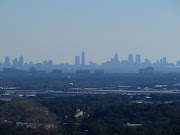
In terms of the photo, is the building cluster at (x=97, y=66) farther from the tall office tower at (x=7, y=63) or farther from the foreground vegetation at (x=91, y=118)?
the foreground vegetation at (x=91, y=118)

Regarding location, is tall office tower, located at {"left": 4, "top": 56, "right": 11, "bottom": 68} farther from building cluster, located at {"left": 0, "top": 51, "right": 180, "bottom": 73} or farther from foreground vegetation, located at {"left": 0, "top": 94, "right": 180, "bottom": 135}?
foreground vegetation, located at {"left": 0, "top": 94, "right": 180, "bottom": 135}

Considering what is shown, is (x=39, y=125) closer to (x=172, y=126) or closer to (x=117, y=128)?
(x=117, y=128)

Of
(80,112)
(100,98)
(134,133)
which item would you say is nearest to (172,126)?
(134,133)

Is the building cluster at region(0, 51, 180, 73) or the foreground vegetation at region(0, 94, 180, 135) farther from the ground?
the building cluster at region(0, 51, 180, 73)

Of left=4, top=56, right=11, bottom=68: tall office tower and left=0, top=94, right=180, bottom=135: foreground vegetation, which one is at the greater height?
left=4, top=56, right=11, bottom=68: tall office tower

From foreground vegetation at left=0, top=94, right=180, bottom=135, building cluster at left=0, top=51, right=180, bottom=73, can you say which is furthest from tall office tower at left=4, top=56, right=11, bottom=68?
foreground vegetation at left=0, top=94, right=180, bottom=135

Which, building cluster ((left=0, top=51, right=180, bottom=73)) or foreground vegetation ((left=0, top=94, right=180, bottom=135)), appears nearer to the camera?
foreground vegetation ((left=0, top=94, right=180, bottom=135))

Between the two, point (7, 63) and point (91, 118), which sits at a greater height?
point (7, 63)

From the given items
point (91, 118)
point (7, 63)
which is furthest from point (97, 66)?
point (91, 118)

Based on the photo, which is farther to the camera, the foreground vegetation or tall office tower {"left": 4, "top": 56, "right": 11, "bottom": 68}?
tall office tower {"left": 4, "top": 56, "right": 11, "bottom": 68}

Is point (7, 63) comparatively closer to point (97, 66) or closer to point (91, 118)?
point (97, 66)

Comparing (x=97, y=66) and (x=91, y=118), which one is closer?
(x=91, y=118)
